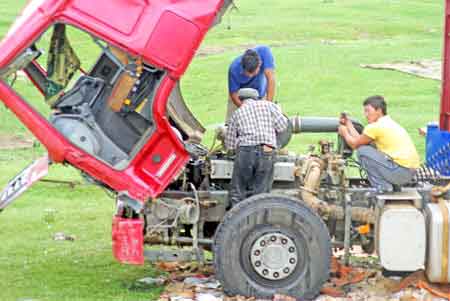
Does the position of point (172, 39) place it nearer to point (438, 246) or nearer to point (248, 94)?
point (248, 94)

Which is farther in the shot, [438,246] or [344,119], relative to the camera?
[344,119]

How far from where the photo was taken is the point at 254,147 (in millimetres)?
10844

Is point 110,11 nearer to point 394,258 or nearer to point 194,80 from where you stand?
point 394,258

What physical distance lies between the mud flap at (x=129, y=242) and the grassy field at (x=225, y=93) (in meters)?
0.50

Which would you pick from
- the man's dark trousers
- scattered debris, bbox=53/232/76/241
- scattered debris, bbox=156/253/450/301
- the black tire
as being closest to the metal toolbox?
scattered debris, bbox=156/253/450/301

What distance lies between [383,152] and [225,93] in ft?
58.0

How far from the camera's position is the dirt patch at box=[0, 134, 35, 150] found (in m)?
21.7

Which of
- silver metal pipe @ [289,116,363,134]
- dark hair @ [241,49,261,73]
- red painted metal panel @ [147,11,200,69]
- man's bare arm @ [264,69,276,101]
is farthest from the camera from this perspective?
man's bare arm @ [264,69,276,101]

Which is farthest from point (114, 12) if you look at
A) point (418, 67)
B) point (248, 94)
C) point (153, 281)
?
point (418, 67)

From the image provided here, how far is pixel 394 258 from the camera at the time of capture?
10.4 meters

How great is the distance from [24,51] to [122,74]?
2.75 ft

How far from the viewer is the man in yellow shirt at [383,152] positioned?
35.5 ft

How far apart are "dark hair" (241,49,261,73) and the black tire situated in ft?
5.95

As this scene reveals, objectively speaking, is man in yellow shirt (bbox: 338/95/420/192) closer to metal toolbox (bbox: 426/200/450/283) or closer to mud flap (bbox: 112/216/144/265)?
metal toolbox (bbox: 426/200/450/283)
